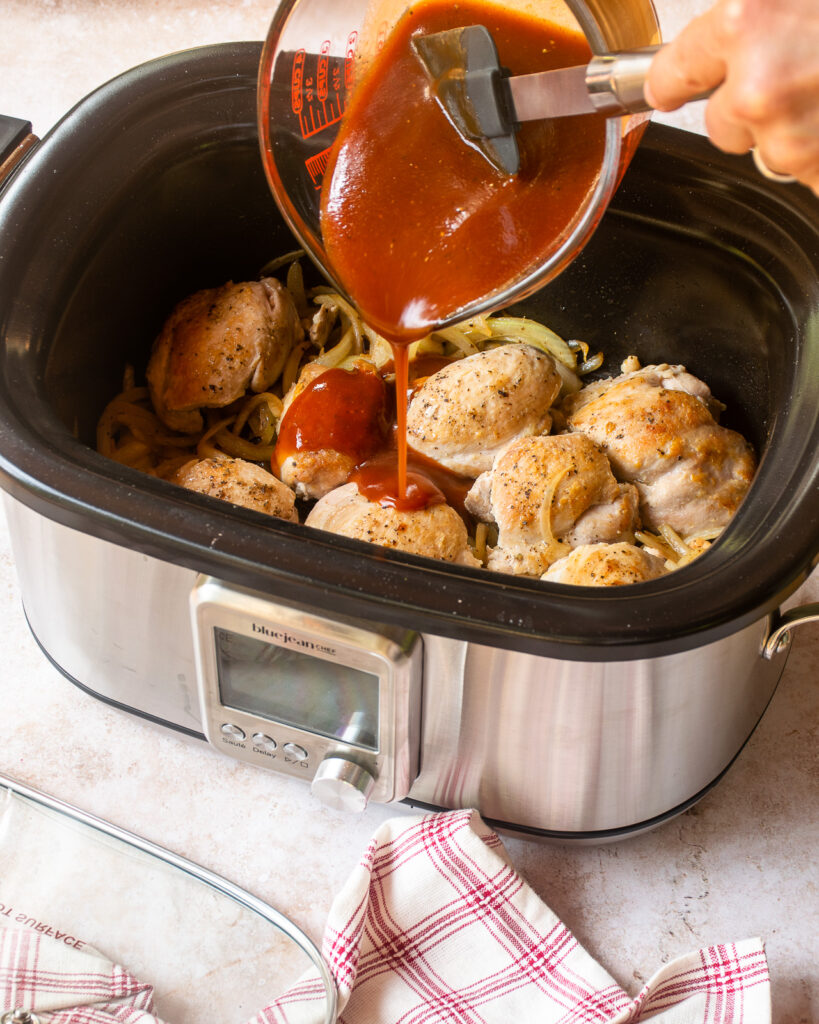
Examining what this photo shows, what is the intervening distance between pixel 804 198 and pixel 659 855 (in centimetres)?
90

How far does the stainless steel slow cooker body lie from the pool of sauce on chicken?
1.09ft

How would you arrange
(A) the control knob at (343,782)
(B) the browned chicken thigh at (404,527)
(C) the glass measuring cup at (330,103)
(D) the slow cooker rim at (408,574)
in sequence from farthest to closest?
(B) the browned chicken thigh at (404,527), (A) the control knob at (343,782), (C) the glass measuring cup at (330,103), (D) the slow cooker rim at (408,574)

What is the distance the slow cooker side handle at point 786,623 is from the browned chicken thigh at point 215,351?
2.86 ft

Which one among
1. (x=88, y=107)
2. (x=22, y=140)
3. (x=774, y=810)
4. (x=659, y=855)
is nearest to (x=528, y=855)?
(x=659, y=855)

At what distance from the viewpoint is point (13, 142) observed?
166cm

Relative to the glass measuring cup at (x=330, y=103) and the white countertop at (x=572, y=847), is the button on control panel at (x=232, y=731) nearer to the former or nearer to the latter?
the white countertop at (x=572, y=847)

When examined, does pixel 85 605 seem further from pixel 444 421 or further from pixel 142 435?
pixel 444 421

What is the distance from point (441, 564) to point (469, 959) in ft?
1.73

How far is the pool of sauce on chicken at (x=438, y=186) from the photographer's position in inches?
48.1

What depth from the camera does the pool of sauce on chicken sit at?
1221mm

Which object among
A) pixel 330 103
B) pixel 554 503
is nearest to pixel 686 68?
pixel 330 103

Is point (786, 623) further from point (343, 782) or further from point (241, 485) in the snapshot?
point (241, 485)

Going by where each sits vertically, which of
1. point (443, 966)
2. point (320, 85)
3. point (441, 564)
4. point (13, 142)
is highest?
point (320, 85)

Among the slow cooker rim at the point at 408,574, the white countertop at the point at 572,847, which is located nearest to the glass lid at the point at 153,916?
the white countertop at the point at 572,847
